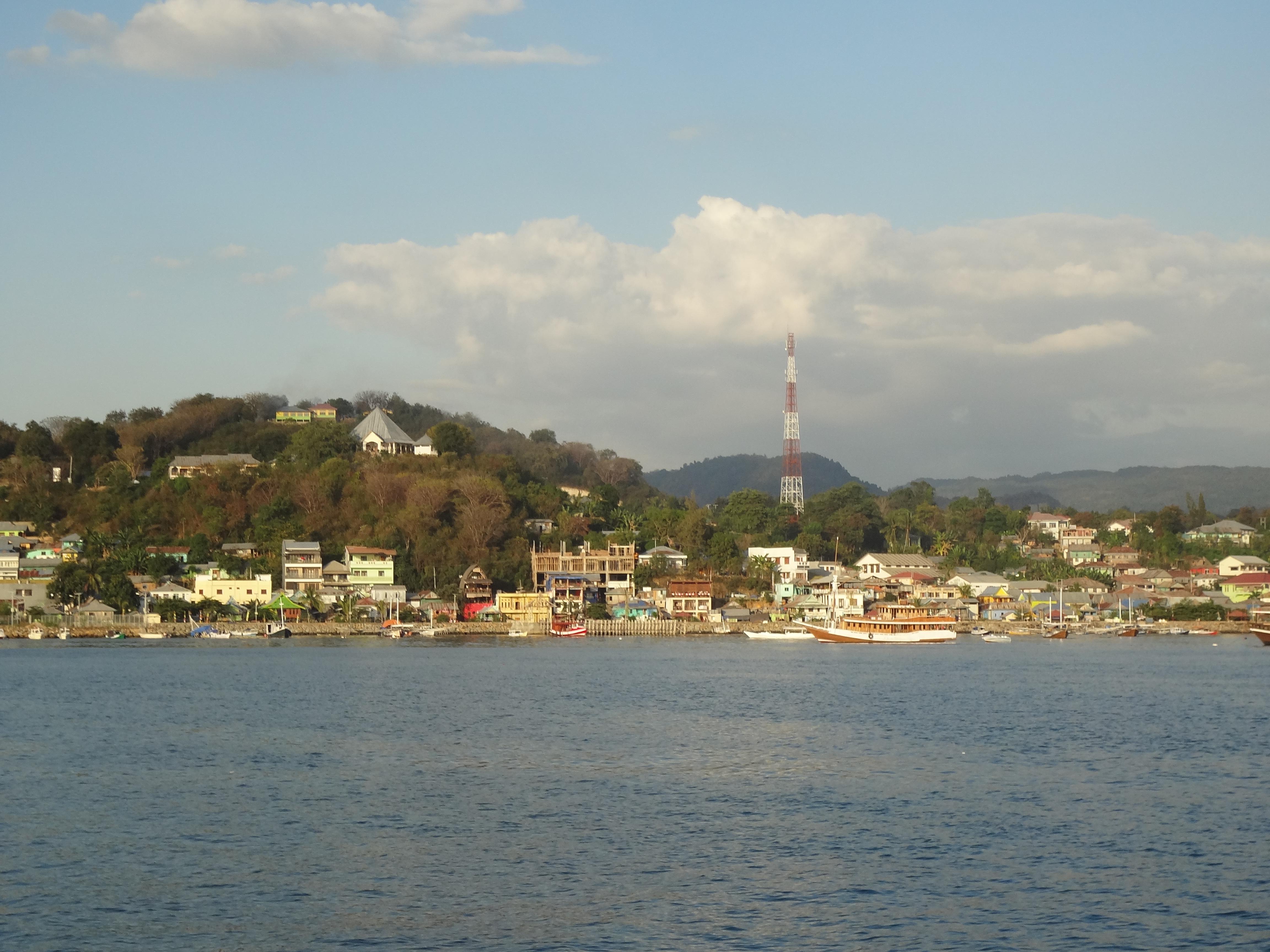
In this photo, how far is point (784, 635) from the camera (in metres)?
87.4

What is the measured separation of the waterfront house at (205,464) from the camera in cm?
10556

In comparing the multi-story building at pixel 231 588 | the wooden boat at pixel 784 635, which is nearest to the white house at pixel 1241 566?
the wooden boat at pixel 784 635

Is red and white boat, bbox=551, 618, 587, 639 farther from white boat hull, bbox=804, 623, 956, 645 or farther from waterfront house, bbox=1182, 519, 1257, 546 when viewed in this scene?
waterfront house, bbox=1182, 519, 1257, 546

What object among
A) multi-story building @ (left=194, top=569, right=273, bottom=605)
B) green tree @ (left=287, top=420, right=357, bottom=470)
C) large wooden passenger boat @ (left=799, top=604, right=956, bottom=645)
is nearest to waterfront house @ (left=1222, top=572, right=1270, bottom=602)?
large wooden passenger boat @ (left=799, top=604, right=956, bottom=645)

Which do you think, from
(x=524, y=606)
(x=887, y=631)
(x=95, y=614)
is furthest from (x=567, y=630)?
(x=95, y=614)

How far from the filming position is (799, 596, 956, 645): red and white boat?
82812mm

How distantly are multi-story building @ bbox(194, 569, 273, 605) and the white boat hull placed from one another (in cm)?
3909

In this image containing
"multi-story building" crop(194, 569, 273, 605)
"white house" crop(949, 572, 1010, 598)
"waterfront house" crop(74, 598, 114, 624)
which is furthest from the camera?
"white house" crop(949, 572, 1010, 598)

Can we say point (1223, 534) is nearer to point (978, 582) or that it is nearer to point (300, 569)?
point (978, 582)

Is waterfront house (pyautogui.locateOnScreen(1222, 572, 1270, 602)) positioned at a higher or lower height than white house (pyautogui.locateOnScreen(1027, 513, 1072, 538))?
lower

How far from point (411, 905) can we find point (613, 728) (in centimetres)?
1773

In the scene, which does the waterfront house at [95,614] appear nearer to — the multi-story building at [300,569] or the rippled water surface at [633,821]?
the multi-story building at [300,569]

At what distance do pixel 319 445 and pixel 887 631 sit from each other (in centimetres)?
5218

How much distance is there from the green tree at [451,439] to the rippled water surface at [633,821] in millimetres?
71439
